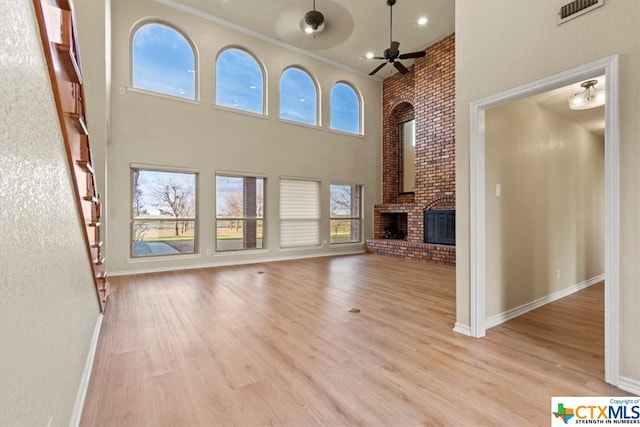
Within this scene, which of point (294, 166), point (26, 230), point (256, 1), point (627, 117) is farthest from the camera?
point (294, 166)

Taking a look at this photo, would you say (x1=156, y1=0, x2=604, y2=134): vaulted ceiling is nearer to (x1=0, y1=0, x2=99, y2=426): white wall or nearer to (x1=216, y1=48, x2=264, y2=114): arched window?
(x1=216, y1=48, x2=264, y2=114): arched window

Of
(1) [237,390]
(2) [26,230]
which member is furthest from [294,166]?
(2) [26,230]

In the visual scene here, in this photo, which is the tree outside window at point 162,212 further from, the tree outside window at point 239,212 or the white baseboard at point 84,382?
the white baseboard at point 84,382

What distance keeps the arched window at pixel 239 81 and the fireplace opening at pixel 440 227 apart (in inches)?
185

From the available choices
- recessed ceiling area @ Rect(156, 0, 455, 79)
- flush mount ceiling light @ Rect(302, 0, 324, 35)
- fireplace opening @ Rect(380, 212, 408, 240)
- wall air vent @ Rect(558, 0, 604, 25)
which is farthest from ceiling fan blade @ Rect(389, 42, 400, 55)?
fireplace opening @ Rect(380, 212, 408, 240)

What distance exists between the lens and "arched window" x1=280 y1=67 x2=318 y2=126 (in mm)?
7312

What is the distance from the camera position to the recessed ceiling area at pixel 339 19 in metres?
5.33

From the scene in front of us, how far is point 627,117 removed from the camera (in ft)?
5.95

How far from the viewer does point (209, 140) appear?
20.1ft

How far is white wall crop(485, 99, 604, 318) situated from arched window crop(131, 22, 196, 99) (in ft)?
18.6

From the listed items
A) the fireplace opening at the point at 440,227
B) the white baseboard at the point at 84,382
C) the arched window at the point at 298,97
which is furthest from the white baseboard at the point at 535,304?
the arched window at the point at 298,97

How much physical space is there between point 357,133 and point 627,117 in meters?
7.05

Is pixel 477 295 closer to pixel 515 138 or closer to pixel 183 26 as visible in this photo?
pixel 515 138

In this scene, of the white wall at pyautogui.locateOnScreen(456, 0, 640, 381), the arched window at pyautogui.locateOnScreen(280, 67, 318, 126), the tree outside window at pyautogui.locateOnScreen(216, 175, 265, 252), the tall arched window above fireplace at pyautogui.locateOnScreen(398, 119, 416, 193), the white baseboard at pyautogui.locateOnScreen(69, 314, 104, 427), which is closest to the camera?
the white baseboard at pyautogui.locateOnScreen(69, 314, 104, 427)
